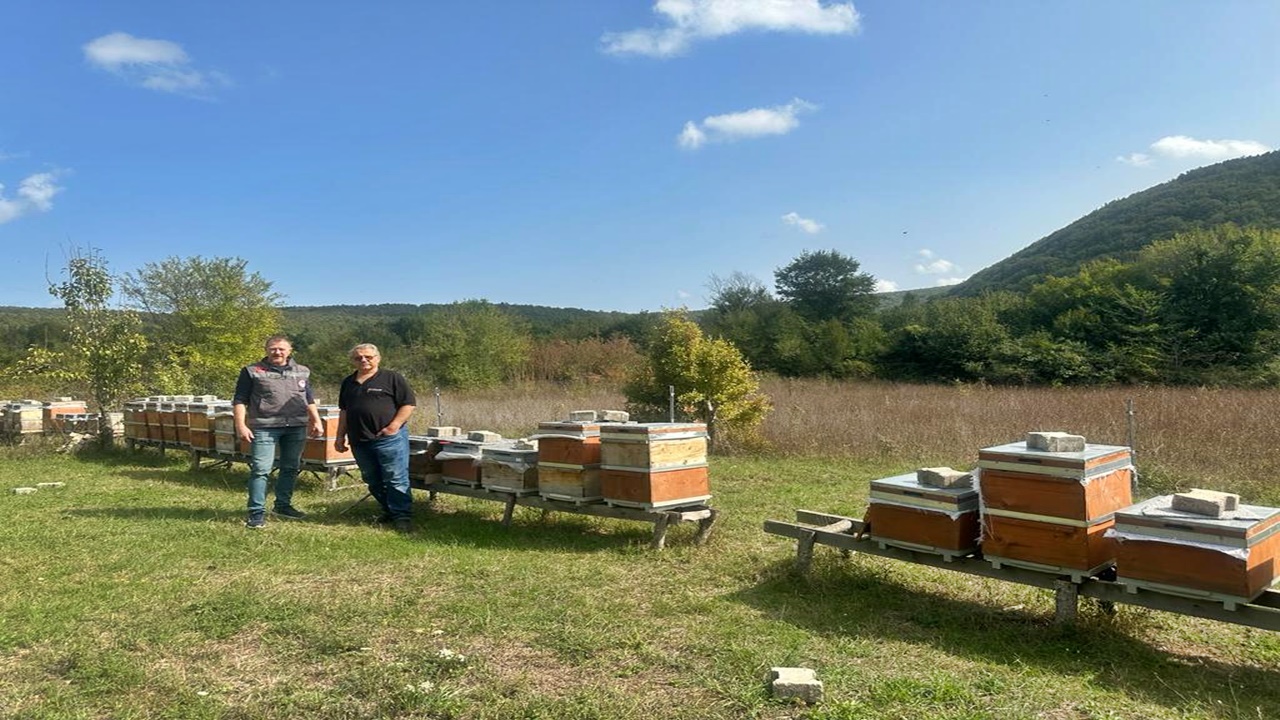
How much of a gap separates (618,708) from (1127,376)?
26.5m

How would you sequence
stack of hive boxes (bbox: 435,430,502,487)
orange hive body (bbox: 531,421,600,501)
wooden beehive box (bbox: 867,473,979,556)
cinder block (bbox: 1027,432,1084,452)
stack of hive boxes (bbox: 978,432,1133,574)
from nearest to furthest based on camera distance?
stack of hive boxes (bbox: 978,432,1133,574)
cinder block (bbox: 1027,432,1084,452)
wooden beehive box (bbox: 867,473,979,556)
orange hive body (bbox: 531,421,600,501)
stack of hive boxes (bbox: 435,430,502,487)

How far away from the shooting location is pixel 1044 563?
473 cm

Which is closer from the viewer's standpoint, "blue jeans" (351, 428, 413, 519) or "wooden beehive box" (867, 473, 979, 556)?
"wooden beehive box" (867, 473, 979, 556)

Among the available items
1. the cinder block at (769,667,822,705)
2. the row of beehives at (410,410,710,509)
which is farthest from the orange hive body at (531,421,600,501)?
the cinder block at (769,667,822,705)

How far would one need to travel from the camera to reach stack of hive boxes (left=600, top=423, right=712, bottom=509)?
6.82 meters

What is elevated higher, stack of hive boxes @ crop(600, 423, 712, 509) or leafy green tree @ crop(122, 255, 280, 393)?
leafy green tree @ crop(122, 255, 280, 393)

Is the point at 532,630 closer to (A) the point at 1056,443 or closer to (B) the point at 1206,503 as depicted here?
(A) the point at 1056,443

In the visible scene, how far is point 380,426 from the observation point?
779 centimetres

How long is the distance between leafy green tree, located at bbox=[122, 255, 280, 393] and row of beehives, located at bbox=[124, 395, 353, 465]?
7.29m

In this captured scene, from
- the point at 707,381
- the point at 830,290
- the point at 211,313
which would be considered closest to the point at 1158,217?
the point at 830,290

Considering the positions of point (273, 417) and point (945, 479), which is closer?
point (945, 479)

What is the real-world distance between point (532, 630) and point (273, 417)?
4859 mm

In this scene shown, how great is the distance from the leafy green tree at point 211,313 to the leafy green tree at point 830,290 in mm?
29713

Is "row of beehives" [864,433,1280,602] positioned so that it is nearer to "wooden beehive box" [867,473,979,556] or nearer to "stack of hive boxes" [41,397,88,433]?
"wooden beehive box" [867,473,979,556]
